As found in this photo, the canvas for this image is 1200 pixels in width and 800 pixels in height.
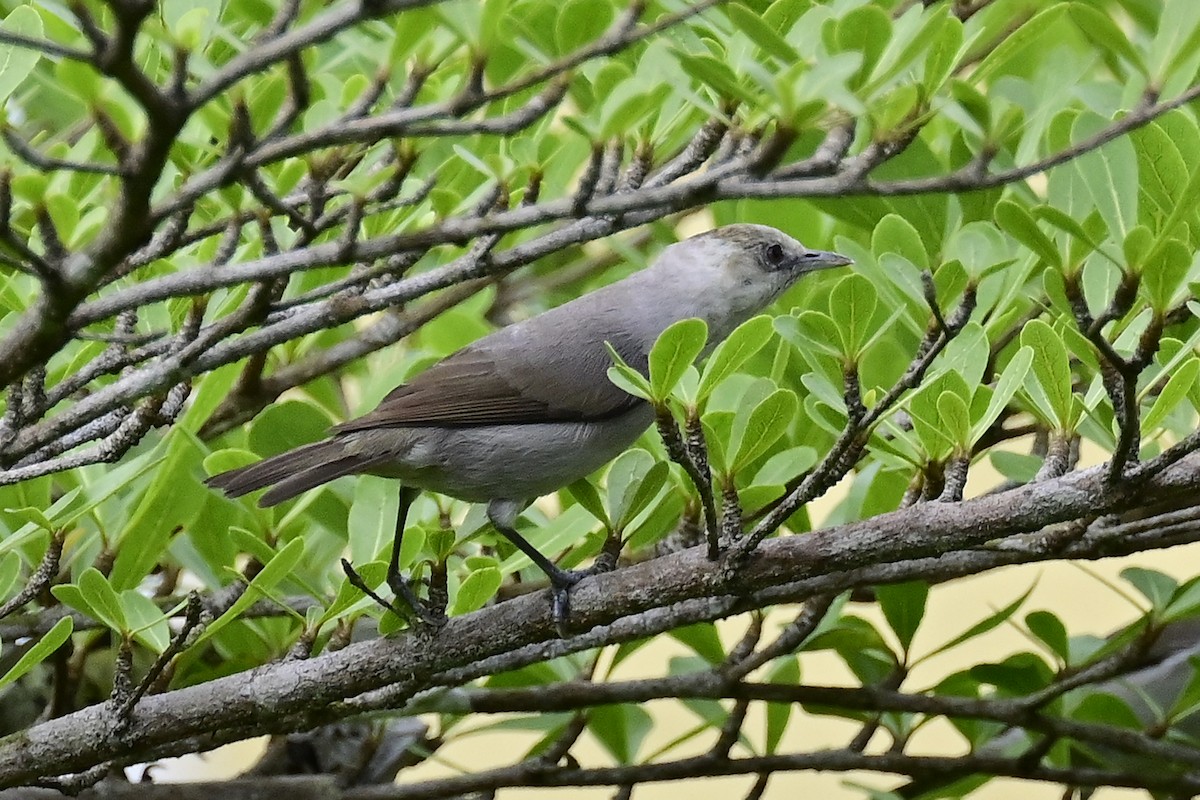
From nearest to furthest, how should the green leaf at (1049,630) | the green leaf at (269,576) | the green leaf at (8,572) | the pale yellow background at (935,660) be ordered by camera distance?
the green leaf at (269,576) → the green leaf at (8,572) → the green leaf at (1049,630) → the pale yellow background at (935,660)

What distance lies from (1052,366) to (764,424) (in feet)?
1.11

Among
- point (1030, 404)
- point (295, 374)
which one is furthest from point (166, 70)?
point (1030, 404)

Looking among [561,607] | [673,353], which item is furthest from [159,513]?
[673,353]

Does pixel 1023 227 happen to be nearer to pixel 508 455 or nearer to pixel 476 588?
pixel 476 588

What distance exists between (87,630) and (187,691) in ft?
1.34

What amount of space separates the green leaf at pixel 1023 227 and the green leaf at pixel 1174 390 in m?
0.18

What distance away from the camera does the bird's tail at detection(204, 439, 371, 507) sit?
5.93 feet

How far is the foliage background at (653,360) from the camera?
1.16 metres

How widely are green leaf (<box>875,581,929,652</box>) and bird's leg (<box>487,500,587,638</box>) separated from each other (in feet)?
1.61

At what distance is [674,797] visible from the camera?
505 cm

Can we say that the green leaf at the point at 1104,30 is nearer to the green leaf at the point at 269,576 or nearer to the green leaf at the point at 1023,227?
the green leaf at the point at 1023,227

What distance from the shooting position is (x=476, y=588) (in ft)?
5.54

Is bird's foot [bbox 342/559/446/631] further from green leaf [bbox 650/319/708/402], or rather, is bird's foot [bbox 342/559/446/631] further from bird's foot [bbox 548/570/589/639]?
green leaf [bbox 650/319/708/402]

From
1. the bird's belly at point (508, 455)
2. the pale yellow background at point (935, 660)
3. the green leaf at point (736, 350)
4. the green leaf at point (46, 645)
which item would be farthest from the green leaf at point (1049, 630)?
the pale yellow background at point (935, 660)
